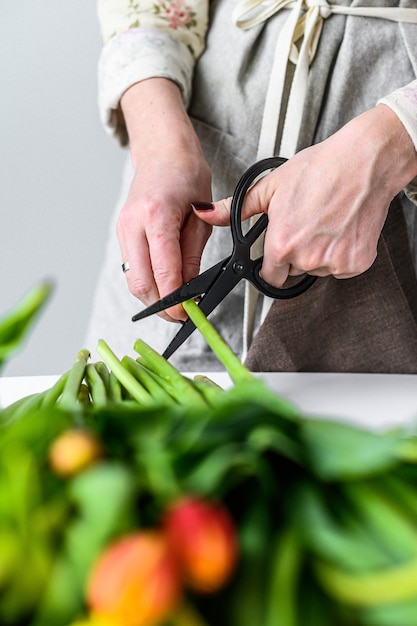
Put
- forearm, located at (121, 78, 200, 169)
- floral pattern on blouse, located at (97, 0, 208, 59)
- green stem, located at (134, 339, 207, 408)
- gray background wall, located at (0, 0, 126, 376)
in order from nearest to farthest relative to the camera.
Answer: green stem, located at (134, 339, 207, 408)
forearm, located at (121, 78, 200, 169)
floral pattern on blouse, located at (97, 0, 208, 59)
gray background wall, located at (0, 0, 126, 376)

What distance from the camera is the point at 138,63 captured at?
2.57 feet

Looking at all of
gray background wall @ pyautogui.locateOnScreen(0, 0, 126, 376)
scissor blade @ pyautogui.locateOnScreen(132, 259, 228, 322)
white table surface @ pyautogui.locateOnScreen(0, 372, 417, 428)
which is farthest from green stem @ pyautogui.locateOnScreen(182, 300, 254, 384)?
gray background wall @ pyautogui.locateOnScreen(0, 0, 126, 376)

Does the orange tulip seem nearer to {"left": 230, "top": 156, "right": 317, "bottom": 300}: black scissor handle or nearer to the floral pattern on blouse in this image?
{"left": 230, "top": 156, "right": 317, "bottom": 300}: black scissor handle

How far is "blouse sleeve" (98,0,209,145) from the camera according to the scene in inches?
30.9

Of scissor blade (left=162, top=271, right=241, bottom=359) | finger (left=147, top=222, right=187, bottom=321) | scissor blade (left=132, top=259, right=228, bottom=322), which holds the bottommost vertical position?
scissor blade (left=162, top=271, right=241, bottom=359)

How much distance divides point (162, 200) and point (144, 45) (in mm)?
243

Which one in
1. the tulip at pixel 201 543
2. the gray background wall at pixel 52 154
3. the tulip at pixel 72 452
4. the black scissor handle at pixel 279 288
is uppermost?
the tulip at pixel 72 452

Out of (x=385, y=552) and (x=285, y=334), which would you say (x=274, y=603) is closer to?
(x=385, y=552)

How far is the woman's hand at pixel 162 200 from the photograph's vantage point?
0.64m

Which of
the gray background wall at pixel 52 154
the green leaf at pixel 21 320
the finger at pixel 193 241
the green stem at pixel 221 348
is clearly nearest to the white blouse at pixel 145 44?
the finger at pixel 193 241

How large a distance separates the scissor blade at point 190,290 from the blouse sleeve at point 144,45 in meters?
0.27

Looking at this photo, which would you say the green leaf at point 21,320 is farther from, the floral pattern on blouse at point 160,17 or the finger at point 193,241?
the floral pattern on blouse at point 160,17

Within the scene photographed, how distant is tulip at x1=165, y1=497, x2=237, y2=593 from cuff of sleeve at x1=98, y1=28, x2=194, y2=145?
0.64 m

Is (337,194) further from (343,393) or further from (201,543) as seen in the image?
(201,543)
